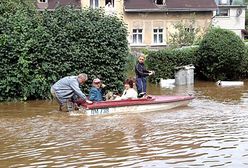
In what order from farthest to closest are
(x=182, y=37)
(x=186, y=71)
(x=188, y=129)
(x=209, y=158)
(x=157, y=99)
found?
(x=182, y=37) → (x=186, y=71) → (x=157, y=99) → (x=188, y=129) → (x=209, y=158)

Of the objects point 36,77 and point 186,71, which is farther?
point 186,71

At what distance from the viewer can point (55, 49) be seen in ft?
66.8

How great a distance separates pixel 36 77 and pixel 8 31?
209 centimetres

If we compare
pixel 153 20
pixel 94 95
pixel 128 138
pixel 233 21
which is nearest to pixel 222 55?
pixel 94 95

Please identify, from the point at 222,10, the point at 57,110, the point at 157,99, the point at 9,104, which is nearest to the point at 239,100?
the point at 157,99

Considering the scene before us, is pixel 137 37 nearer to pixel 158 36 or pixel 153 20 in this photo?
pixel 158 36

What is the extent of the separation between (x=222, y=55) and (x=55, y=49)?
456 inches

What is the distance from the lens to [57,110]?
1792 cm

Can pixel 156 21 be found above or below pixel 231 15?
below

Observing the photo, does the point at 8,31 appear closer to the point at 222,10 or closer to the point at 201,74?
the point at 201,74

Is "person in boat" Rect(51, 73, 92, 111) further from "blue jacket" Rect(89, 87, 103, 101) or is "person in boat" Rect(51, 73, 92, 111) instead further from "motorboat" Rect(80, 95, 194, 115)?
"motorboat" Rect(80, 95, 194, 115)

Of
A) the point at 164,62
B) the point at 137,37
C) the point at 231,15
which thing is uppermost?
the point at 231,15

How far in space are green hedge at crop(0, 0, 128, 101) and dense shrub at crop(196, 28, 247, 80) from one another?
9161mm

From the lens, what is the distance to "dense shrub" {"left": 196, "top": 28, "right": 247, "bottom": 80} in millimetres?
28766
